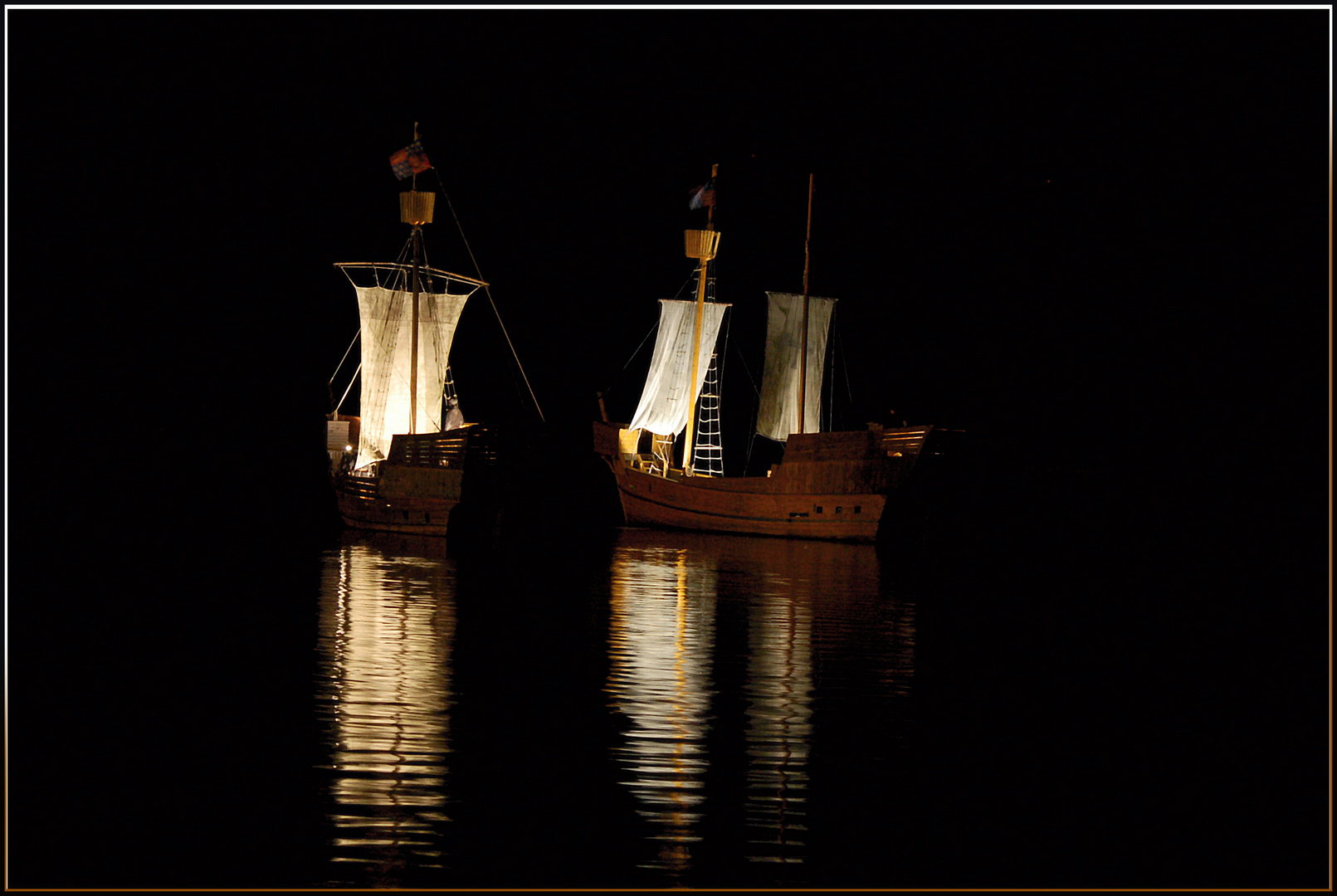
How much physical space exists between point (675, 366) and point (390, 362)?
8965mm

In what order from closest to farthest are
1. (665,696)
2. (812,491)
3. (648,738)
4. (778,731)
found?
(648,738) → (778,731) → (665,696) → (812,491)

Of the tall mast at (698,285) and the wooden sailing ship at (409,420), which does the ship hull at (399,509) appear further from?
the tall mast at (698,285)

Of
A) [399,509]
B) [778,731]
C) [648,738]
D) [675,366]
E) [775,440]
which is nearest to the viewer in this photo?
[648,738]

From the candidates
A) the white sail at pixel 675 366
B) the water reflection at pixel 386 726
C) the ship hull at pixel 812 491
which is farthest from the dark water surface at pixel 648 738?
the white sail at pixel 675 366

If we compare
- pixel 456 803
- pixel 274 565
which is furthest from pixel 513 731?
pixel 274 565

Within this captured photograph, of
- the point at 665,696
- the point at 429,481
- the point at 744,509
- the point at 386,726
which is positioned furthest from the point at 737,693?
the point at 744,509

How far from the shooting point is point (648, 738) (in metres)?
10.5

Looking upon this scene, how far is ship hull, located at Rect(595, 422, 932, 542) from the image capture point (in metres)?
35.0

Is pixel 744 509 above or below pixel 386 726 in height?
above

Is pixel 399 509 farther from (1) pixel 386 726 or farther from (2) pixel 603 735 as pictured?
(2) pixel 603 735

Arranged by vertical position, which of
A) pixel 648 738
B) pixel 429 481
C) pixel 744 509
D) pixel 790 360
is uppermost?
pixel 790 360

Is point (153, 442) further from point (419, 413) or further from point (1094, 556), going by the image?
point (1094, 556)

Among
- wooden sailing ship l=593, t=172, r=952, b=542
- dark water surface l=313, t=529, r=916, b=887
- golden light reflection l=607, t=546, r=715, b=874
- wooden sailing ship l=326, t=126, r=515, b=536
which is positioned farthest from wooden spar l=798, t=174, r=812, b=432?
dark water surface l=313, t=529, r=916, b=887

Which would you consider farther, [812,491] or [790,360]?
[790,360]
